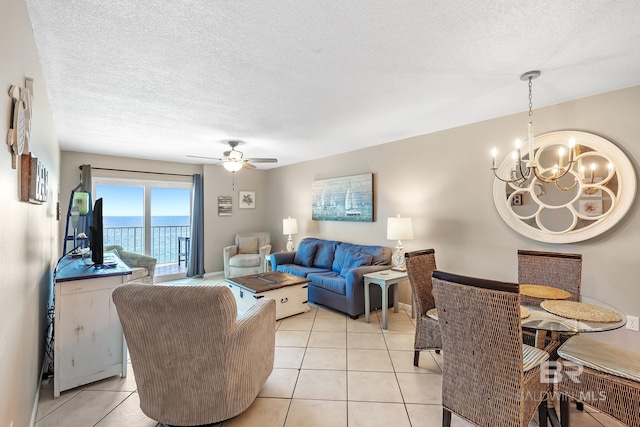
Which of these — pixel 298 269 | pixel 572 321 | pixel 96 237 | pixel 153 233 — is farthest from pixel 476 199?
pixel 153 233

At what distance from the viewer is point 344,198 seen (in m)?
4.95

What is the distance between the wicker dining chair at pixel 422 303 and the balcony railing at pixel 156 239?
5.05 m

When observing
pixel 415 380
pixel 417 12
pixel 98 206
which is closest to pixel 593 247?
pixel 415 380

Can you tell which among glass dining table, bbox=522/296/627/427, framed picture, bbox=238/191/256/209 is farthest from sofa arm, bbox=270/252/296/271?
glass dining table, bbox=522/296/627/427

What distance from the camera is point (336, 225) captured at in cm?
521

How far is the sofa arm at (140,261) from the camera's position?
Answer: 445cm

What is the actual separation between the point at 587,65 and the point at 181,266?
6756mm

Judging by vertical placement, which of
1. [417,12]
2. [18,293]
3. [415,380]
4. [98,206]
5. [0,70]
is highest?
[417,12]

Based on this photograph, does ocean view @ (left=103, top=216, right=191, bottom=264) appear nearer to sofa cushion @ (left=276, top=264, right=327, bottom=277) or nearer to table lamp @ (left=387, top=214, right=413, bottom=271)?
sofa cushion @ (left=276, top=264, right=327, bottom=277)

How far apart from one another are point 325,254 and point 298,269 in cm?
53

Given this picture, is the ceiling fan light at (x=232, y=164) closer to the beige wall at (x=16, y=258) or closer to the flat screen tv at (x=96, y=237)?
the flat screen tv at (x=96, y=237)

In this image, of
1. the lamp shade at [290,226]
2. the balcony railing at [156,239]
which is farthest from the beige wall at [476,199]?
the balcony railing at [156,239]

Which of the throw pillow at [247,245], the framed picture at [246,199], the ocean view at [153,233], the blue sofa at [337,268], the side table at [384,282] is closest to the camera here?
the side table at [384,282]

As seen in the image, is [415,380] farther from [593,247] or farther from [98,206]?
[98,206]
